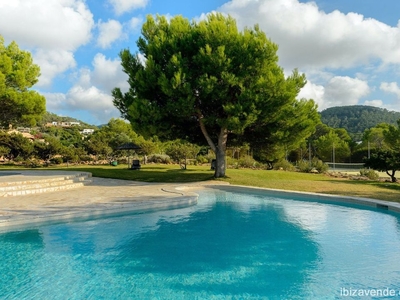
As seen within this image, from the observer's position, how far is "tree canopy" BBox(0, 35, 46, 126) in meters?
21.0

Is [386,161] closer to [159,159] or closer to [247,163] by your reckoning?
[247,163]

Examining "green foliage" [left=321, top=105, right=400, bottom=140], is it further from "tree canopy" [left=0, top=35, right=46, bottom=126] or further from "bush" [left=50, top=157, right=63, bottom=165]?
"tree canopy" [left=0, top=35, right=46, bottom=126]

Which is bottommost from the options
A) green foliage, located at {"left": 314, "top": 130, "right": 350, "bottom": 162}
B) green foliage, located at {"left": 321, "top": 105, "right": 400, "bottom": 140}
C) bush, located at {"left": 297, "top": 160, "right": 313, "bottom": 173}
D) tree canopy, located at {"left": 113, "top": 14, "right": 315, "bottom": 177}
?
bush, located at {"left": 297, "top": 160, "right": 313, "bottom": 173}

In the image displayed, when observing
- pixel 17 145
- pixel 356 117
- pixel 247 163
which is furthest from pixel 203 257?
pixel 356 117

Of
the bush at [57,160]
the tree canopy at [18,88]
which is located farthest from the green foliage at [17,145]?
the tree canopy at [18,88]

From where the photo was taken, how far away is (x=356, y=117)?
98.8 metres

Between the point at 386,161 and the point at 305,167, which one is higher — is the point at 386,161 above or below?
above

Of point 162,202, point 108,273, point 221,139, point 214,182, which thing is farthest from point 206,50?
point 108,273

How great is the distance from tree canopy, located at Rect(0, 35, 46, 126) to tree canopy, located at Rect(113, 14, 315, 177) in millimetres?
8324

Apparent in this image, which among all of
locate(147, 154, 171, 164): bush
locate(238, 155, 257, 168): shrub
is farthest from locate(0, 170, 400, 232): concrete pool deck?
locate(147, 154, 171, 164): bush

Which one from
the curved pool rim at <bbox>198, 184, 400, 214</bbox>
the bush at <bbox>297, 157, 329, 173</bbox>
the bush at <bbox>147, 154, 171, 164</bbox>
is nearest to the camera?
the curved pool rim at <bbox>198, 184, 400, 214</bbox>

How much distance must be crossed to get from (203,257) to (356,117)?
106 metres

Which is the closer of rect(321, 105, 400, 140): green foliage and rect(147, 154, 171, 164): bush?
rect(147, 154, 171, 164): bush

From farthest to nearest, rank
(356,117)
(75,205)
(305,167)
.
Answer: (356,117) < (305,167) < (75,205)
